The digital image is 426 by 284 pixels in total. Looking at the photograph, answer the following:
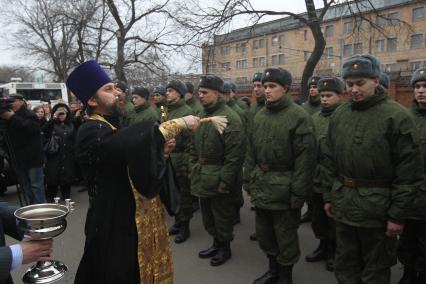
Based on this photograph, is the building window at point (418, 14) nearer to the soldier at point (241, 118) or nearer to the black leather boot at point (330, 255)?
the soldier at point (241, 118)

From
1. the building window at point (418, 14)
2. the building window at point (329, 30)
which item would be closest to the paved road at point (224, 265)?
the building window at point (418, 14)

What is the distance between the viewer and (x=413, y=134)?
293cm

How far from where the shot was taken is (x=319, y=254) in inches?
185

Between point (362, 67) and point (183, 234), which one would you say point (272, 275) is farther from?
point (362, 67)

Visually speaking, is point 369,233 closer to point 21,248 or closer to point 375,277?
point 375,277

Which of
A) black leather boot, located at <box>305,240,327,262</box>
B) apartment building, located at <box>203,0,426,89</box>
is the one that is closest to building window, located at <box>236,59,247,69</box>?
apartment building, located at <box>203,0,426,89</box>

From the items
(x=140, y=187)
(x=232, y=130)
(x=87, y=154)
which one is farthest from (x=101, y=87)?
(x=232, y=130)

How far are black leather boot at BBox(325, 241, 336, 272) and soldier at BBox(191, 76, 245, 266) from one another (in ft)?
3.95

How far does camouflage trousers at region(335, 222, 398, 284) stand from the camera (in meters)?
3.08

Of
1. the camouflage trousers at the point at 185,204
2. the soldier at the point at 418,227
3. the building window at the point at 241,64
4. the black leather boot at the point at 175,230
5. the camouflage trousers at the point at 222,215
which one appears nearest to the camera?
the soldier at the point at 418,227

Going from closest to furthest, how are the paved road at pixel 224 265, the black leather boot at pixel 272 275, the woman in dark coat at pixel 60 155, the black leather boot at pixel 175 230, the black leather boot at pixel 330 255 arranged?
the black leather boot at pixel 272 275
the paved road at pixel 224 265
the black leather boot at pixel 330 255
the black leather boot at pixel 175 230
the woman in dark coat at pixel 60 155

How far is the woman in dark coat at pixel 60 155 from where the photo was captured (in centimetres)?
734

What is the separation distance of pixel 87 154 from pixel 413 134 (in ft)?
7.99

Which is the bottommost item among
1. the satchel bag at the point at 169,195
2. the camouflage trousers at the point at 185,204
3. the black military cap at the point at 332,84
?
the camouflage trousers at the point at 185,204
